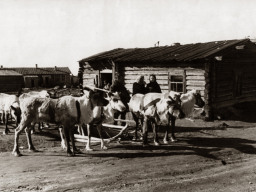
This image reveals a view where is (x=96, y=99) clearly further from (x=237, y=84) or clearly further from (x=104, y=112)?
(x=237, y=84)

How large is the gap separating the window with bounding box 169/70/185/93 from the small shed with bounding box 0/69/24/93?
104 feet

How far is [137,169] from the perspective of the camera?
7.91 metres

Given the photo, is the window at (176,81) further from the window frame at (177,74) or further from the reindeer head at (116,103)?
the reindeer head at (116,103)

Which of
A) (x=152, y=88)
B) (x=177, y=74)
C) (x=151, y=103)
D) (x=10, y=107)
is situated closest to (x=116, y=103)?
(x=151, y=103)

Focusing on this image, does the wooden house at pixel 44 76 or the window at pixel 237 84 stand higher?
the wooden house at pixel 44 76

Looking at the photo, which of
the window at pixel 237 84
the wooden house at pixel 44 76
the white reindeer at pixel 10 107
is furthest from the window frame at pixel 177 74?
the wooden house at pixel 44 76

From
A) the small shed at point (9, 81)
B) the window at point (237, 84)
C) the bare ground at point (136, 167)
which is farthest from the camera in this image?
the small shed at point (9, 81)

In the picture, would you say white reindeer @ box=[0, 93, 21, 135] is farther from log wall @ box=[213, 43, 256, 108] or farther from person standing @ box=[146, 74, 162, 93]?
log wall @ box=[213, 43, 256, 108]

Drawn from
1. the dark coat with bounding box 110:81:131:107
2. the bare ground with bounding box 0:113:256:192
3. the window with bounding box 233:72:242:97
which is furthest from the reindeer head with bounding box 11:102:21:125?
the window with bounding box 233:72:242:97

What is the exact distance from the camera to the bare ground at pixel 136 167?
6.78m

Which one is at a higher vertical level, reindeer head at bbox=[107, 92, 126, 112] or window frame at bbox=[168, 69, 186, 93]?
window frame at bbox=[168, 69, 186, 93]

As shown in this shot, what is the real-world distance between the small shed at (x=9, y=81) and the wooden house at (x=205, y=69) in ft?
83.9

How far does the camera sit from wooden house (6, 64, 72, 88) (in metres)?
54.9

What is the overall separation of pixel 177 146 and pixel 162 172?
298 cm
